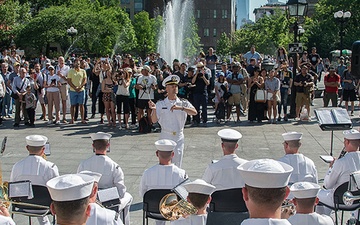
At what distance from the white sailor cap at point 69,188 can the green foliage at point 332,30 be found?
60962 mm

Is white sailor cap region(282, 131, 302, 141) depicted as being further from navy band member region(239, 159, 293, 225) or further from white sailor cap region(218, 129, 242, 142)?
navy band member region(239, 159, 293, 225)

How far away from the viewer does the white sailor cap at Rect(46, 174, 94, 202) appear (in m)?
3.83

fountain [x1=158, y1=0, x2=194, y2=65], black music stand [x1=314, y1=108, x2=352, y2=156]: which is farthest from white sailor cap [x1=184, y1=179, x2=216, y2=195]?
fountain [x1=158, y1=0, x2=194, y2=65]

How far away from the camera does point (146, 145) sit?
1456cm

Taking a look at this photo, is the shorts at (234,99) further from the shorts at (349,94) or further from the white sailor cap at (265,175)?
the white sailor cap at (265,175)

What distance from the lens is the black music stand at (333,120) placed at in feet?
30.1

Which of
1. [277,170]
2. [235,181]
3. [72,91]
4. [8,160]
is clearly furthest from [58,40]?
[277,170]

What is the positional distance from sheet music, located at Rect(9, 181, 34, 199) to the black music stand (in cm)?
513

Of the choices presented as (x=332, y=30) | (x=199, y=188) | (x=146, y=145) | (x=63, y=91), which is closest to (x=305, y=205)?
(x=199, y=188)

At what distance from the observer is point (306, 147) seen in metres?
14.2

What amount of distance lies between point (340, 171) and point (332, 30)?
60442 mm

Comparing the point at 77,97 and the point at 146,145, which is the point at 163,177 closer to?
the point at 146,145

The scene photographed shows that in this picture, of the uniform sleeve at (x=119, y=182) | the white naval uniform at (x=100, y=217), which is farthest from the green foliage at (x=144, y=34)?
the white naval uniform at (x=100, y=217)

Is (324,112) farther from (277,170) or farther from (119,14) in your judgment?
(119,14)
